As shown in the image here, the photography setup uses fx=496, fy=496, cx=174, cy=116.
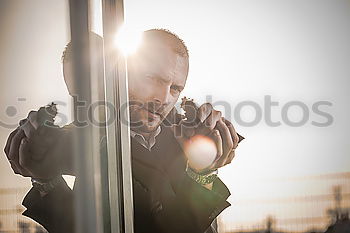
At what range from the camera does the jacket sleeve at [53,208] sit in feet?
5.54

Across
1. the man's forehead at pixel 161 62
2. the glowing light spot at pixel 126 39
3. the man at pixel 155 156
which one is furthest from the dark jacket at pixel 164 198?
the glowing light spot at pixel 126 39

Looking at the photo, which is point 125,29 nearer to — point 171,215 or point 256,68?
point 256,68

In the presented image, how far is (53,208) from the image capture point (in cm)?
171

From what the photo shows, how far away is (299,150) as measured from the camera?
167 centimetres

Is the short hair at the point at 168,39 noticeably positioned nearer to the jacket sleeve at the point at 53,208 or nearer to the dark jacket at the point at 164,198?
the dark jacket at the point at 164,198

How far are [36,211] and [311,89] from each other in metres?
1.02

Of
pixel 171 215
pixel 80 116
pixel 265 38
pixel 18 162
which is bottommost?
pixel 171 215

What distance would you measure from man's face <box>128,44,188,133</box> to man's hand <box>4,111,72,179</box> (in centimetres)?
26

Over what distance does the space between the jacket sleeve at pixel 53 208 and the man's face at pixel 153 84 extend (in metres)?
0.34

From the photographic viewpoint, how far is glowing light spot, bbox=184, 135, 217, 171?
1688 millimetres

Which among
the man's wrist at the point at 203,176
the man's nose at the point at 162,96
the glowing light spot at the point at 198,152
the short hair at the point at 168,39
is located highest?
the short hair at the point at 168,39

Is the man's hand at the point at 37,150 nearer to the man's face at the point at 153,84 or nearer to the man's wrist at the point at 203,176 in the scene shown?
the man's face at the point at 153,84

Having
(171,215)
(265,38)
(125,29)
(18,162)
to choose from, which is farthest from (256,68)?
(18,162)

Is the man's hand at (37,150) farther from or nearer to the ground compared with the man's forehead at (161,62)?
nearer to the ground
